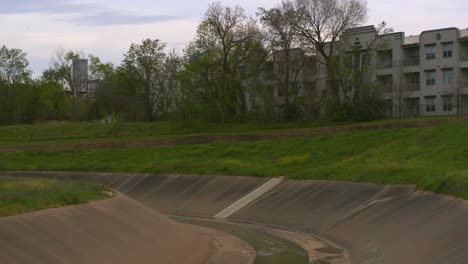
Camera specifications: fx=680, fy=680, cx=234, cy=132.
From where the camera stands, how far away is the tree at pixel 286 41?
79938mm

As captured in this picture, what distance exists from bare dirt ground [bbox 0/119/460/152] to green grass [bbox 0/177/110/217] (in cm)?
3889

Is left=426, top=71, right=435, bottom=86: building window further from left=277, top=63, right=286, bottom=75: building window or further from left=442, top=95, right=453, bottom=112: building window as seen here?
left=277, top=63, right=286, bottom=75: building window

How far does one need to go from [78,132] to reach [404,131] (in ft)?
155

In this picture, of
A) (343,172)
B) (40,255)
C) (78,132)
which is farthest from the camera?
(78,132)

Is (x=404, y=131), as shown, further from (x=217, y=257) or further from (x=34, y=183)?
(x=34, y=183)

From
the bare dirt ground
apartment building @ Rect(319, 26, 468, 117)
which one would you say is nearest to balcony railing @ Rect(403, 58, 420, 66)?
apartment building @ Rect(319, 26, 468, 117)

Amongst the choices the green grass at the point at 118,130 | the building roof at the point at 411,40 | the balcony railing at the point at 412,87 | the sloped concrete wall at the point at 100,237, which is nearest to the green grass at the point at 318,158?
the green grass at the point at 118,130

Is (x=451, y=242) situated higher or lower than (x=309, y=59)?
lower

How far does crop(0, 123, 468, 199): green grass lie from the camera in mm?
39438

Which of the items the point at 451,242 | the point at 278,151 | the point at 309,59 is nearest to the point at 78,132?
the point at 309,59

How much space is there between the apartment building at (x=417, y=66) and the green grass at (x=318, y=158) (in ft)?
77.3

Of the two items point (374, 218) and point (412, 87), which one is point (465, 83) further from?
point (374, 218)

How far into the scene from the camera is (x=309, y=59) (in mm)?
80812

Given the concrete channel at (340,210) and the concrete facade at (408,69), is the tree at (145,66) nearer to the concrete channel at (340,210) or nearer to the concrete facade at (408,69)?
the concrete facade at (408,69)
